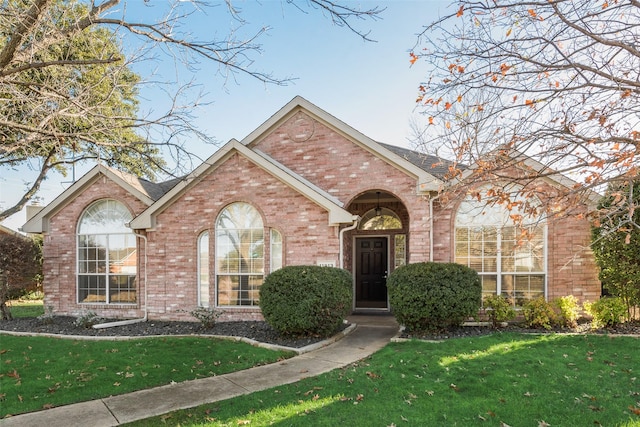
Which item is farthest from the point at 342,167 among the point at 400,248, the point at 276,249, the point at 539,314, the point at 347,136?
the point at 539,314

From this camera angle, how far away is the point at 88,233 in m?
12.6

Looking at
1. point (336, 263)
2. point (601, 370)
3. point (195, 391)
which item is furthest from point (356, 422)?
point (336, 263)

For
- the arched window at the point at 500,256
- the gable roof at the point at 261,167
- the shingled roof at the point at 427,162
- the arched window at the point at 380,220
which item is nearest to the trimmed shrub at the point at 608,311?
the arched window at the point at 500,256

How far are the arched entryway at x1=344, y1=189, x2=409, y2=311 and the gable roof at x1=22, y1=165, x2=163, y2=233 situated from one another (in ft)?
23.2

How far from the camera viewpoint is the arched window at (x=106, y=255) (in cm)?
1213

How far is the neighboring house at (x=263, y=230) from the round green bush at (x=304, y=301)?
4.92 ft

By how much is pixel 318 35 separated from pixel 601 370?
295 inches

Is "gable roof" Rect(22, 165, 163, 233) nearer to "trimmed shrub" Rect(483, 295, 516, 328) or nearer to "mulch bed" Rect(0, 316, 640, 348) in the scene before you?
"mulch bed" Rect(0, 316, 640, 348)

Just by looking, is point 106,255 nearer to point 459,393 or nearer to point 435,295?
point 435,295

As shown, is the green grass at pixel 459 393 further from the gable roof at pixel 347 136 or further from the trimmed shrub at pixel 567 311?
the gable roof at pixel 347 136

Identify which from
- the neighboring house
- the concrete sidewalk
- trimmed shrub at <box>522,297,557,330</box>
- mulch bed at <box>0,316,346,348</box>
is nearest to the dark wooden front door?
the neighboring house

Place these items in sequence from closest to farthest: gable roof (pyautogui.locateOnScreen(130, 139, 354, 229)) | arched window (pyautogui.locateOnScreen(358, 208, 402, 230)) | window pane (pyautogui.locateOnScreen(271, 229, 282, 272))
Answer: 1. gable roof (pyautogui.locateOnScreen(130, 139, 354, 229))
2. window pane (pyautogui.locateOnScreen(271, 229, 282, 272))
3. arched window (pyautogui.locateOnScreen(358, 208, 402, 230))

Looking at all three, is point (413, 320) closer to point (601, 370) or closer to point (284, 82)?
point (601, 370)

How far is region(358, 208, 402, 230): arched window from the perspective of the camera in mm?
13469
